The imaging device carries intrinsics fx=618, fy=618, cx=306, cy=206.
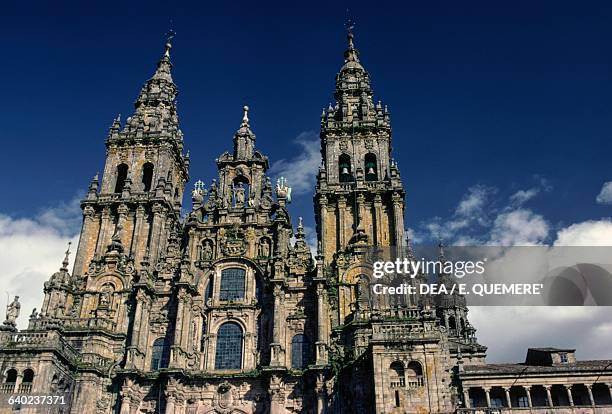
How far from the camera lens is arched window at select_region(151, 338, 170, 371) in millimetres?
42094

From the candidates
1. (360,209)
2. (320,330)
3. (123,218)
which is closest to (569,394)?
(320,330)

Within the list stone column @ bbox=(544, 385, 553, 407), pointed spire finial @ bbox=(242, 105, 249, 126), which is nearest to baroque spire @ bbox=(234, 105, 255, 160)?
pointed spire finial @ bbox=(242, 105, 249, 126)

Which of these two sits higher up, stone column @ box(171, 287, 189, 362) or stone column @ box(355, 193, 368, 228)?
stone column @ box(355, 193, 368, 228)

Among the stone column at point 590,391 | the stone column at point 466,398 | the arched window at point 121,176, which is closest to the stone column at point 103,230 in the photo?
the arched window at point 121,176

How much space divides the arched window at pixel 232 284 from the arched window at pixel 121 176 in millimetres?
13490

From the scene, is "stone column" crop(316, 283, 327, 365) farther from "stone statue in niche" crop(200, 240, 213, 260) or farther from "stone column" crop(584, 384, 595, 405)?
"stone column" crop(584, 384, 595, 405)

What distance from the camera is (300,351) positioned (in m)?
41.3

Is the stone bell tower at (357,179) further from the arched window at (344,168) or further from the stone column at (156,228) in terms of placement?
the stone column at (156,228)

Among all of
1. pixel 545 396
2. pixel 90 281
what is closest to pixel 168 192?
pixel 90 281

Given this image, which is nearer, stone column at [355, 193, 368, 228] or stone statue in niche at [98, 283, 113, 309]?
stone statue in niche at [98, 283, 113, 309]

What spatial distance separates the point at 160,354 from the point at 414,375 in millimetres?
17916

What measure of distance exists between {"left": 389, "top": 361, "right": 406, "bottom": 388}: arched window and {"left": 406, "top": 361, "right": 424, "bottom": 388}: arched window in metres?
0.28

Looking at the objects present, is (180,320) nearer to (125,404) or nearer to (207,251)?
(125,404)

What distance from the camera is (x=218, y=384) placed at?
4047 cm
